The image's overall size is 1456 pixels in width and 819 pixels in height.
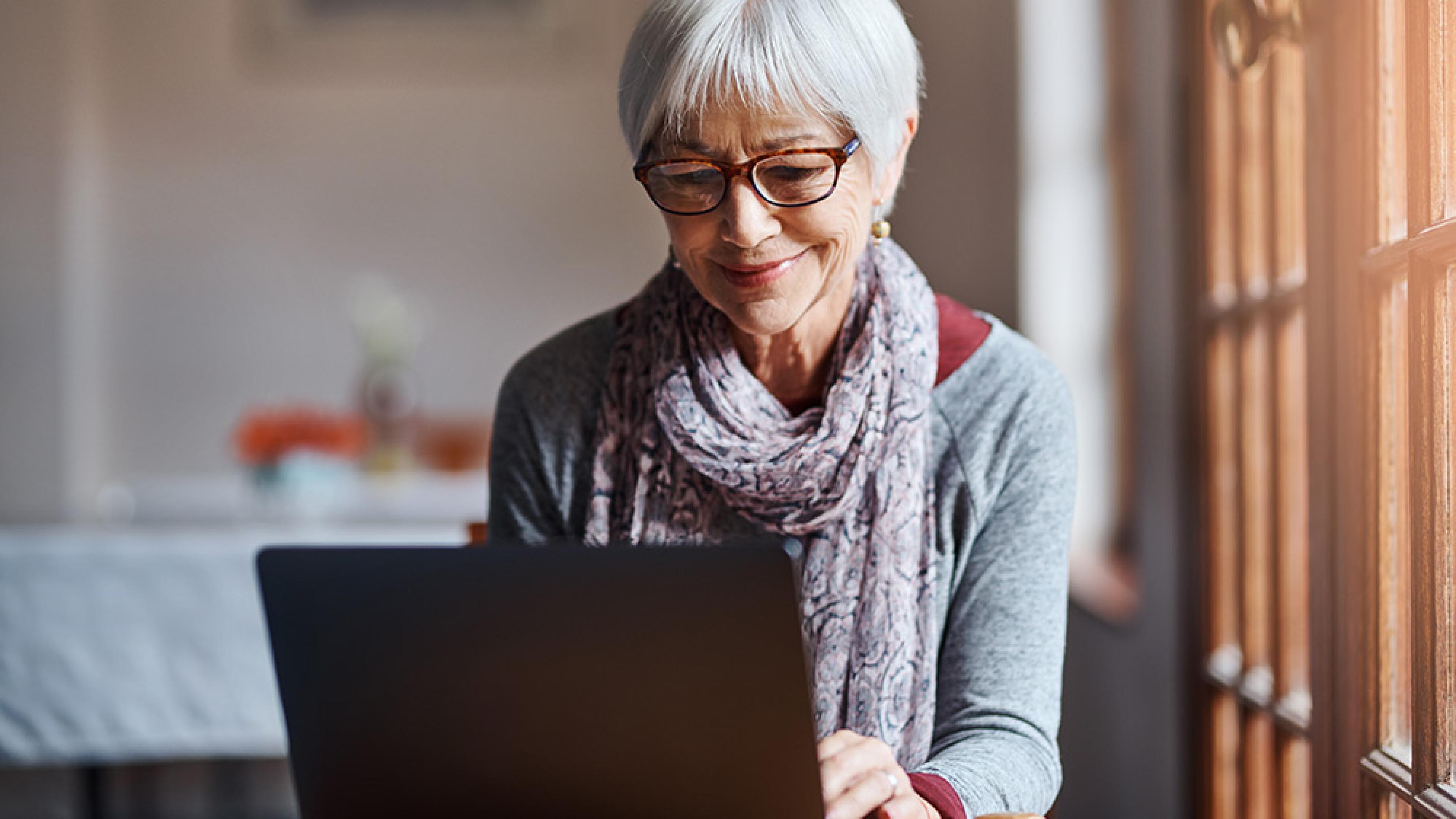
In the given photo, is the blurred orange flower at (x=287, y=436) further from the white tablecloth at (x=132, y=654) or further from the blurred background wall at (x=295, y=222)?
the blurred background wall at (x=295, y=222)

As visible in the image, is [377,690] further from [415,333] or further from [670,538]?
[415,333]

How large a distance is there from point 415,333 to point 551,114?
937 mm

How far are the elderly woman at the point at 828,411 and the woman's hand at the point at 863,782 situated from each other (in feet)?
0.29

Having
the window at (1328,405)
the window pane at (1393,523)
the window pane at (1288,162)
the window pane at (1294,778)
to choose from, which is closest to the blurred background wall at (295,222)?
the window at (1328,405)

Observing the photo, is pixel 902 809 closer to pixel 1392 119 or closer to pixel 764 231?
pixel 764 231

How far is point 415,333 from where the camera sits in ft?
14.9

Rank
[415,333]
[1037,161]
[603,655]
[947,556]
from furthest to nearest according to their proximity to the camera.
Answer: [415,333], [1037,161], [947,556], [603,655]

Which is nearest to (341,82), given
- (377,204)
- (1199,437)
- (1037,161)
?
(377,204)

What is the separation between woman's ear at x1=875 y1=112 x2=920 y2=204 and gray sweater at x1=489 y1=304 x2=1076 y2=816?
0.55 feet

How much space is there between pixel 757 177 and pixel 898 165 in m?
0.18

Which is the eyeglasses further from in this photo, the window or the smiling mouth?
the window

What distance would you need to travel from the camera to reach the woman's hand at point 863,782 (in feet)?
2.45

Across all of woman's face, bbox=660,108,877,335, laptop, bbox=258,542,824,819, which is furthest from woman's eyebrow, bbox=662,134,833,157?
laptop, bbox=258,542,824,819

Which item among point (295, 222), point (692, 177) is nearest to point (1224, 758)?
point (692, 177)
